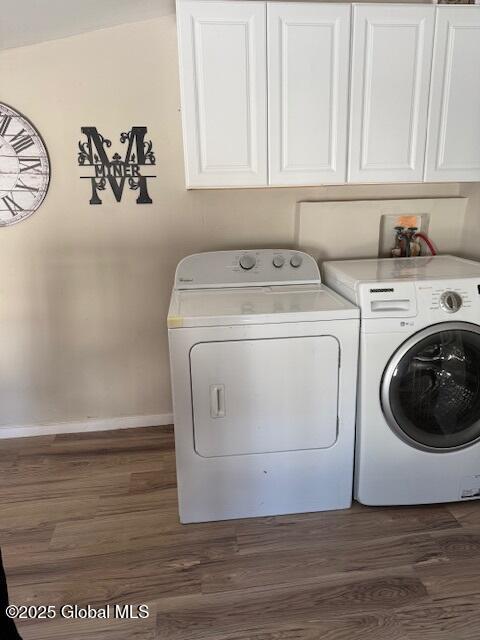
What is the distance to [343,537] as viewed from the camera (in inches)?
73.5

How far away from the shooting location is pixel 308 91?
2078mm

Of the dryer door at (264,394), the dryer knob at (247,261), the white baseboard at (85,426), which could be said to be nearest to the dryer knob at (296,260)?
the dryer knob at (247,261)

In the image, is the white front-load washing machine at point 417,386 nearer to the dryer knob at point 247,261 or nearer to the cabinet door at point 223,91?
the dryer knob at point 247,261

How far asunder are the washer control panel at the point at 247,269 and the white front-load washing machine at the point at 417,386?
0.32 metres

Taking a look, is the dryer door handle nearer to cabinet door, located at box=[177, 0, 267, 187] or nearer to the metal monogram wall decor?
cabinet door, located at box=[177, 0, 267, 187]

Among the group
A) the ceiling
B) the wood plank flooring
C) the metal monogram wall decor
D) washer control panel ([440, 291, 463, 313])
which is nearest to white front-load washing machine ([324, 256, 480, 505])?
Result: washer control panel ([440, 291, 463, 313])

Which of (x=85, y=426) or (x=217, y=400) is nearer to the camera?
(x=217, y=400)

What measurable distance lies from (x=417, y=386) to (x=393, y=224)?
1.01 meters

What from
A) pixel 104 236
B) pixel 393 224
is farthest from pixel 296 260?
pixel 104 236

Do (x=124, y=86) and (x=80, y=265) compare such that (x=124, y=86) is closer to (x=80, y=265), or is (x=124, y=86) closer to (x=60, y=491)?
(x=80, y=265)

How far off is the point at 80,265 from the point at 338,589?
1861mm

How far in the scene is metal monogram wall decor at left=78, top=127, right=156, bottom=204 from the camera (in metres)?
2.31

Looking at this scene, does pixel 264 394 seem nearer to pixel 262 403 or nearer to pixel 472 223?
pixel 262 403

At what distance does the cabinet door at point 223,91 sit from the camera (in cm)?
196
